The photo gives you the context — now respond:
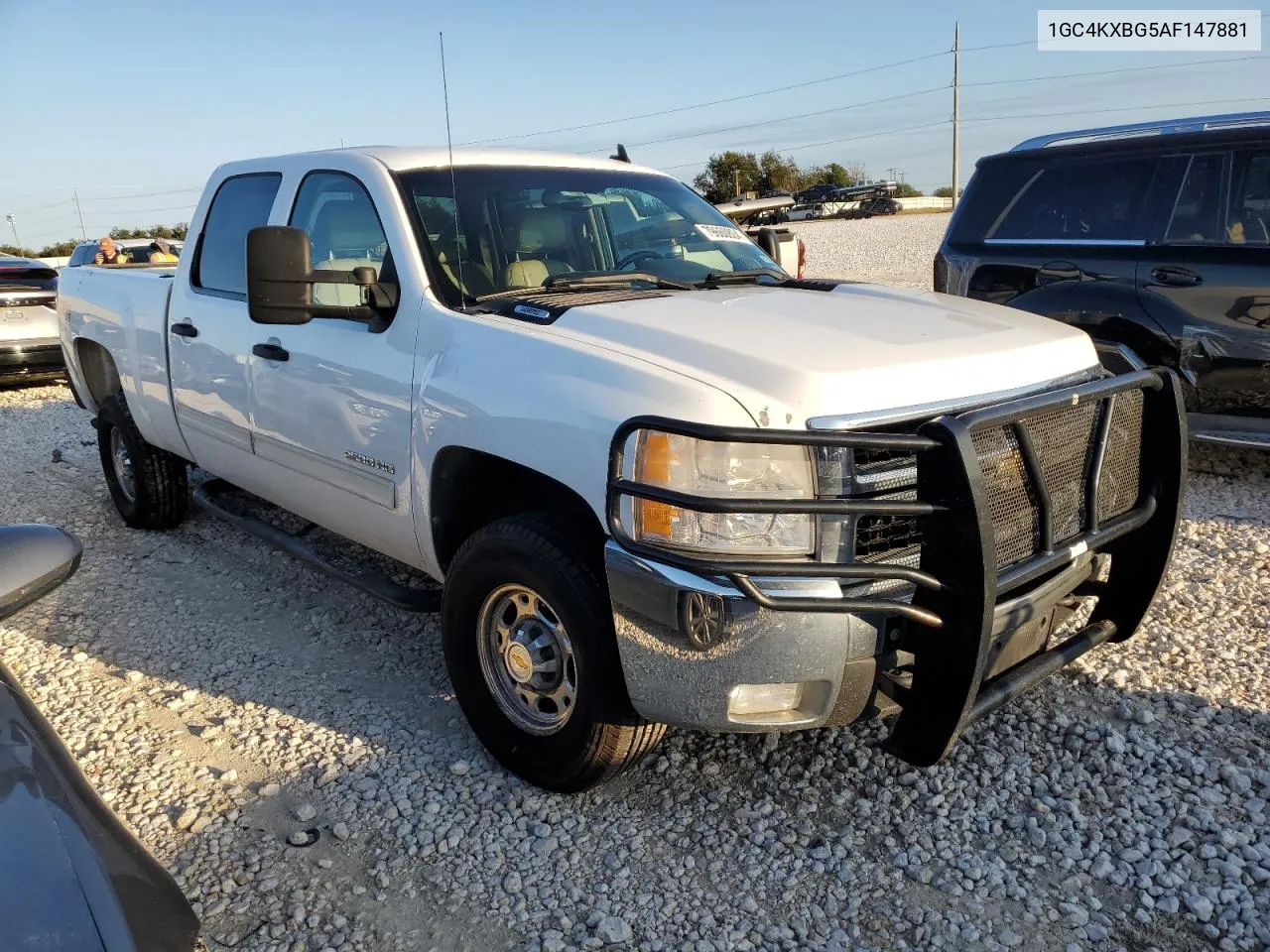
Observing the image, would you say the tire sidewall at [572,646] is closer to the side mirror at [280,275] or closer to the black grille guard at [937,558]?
the black grille guard at [937,558]

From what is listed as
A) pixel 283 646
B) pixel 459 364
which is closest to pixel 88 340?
pixel 283 646

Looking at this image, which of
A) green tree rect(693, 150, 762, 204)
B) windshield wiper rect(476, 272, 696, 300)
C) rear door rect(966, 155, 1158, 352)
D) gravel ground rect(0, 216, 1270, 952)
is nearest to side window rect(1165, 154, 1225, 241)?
rear door rect(966, 155, 1158, 352)

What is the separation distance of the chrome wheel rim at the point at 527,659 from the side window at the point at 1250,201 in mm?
4756

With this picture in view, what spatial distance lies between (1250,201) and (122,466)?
6701 millimetres

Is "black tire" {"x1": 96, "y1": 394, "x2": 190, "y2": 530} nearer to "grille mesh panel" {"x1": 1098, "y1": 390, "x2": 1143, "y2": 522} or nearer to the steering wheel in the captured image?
the steering wheel

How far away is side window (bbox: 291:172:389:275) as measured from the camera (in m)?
3.65

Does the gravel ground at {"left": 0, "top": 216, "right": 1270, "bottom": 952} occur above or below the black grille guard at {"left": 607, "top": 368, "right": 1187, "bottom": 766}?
below

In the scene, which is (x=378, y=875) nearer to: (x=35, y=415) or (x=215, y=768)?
(x=215, y=768)

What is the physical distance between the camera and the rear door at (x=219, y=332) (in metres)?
4.25

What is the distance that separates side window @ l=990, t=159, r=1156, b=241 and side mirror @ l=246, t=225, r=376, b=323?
470 centimetres

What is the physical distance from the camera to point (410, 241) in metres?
3.43

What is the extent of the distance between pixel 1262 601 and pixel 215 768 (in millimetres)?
4331

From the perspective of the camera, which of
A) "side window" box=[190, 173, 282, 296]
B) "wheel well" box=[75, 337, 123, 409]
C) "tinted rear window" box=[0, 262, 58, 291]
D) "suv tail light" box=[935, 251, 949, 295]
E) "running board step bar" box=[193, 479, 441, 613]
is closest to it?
"running board step bar" box=[193, 479, 441, 613]

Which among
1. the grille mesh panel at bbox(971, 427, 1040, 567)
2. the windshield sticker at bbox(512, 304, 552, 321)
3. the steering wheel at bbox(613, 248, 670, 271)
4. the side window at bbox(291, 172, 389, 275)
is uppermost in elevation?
the side window at bbox(291, 172, 389, 275)
